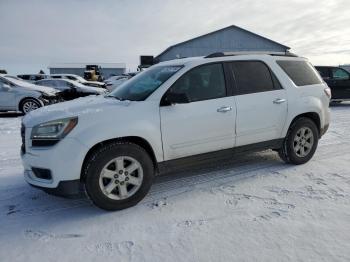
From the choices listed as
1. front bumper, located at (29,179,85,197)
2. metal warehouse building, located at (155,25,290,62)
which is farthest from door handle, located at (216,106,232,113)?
metal warehouse building, located at (155,25,290,62)

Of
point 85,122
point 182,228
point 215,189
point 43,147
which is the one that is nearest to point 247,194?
point 215,189

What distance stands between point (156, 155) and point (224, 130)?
1001mm

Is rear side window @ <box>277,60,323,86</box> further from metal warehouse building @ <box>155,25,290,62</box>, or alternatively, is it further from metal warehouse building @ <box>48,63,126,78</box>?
metal warehouse building @ <box>48,63,126,78</box>

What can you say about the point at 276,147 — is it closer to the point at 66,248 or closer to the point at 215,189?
the point at 215,189

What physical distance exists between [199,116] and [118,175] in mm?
1221

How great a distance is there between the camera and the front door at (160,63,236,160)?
369cm

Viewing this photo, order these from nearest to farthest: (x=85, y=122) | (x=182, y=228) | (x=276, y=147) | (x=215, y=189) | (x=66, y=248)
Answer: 1. (x=66, y=248)
2. (x=182, y=228)
3. (x=85, y=122)
4. (x=215, y=189)
5. (x=276, y=147)

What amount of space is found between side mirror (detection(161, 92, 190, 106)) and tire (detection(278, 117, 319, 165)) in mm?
2011

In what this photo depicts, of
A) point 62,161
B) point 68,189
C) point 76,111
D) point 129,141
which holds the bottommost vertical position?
point 68,189

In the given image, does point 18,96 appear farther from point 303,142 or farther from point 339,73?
point 339,73

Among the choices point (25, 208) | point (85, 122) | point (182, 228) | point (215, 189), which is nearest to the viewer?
point (182, 228)

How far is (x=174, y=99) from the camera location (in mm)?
3613

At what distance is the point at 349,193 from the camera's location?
3713mm

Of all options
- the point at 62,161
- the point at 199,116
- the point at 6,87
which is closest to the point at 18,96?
the point at 6,87
